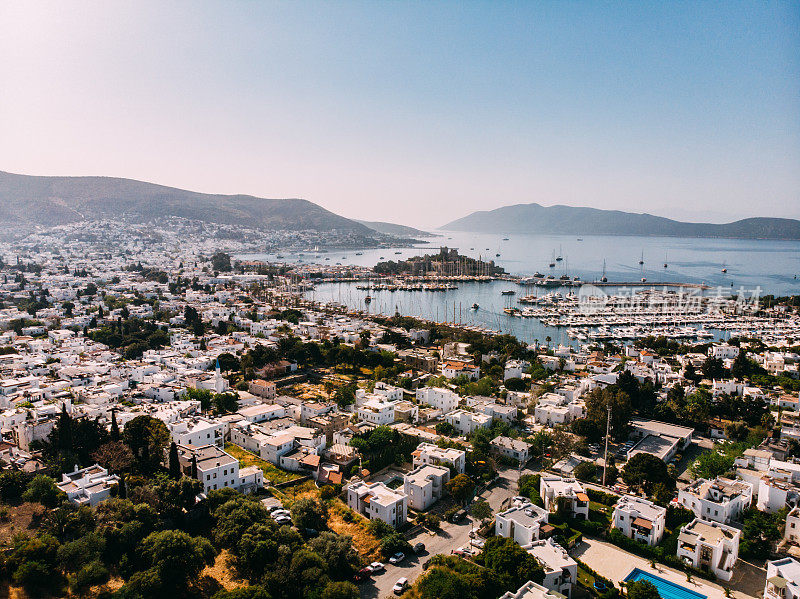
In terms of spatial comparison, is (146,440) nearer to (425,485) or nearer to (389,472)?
(389,472)

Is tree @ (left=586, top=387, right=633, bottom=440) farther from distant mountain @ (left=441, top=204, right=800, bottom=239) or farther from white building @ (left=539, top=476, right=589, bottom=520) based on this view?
distant mountain @ (left=441, top=204, right=800, bottom=239)

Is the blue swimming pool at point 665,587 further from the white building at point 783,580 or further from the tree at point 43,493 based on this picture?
the tree at point 43,493

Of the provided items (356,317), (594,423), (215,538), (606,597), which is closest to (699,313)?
(356,317)

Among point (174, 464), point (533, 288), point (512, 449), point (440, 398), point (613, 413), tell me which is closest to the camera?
point (174, 464)

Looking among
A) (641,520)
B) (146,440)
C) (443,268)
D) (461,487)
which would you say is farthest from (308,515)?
→ (443,268)

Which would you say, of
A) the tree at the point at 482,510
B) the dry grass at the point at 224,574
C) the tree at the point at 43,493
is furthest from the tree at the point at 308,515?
the tree at the point at 43,493

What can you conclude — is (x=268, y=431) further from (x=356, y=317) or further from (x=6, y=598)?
(x=356, y=317)
